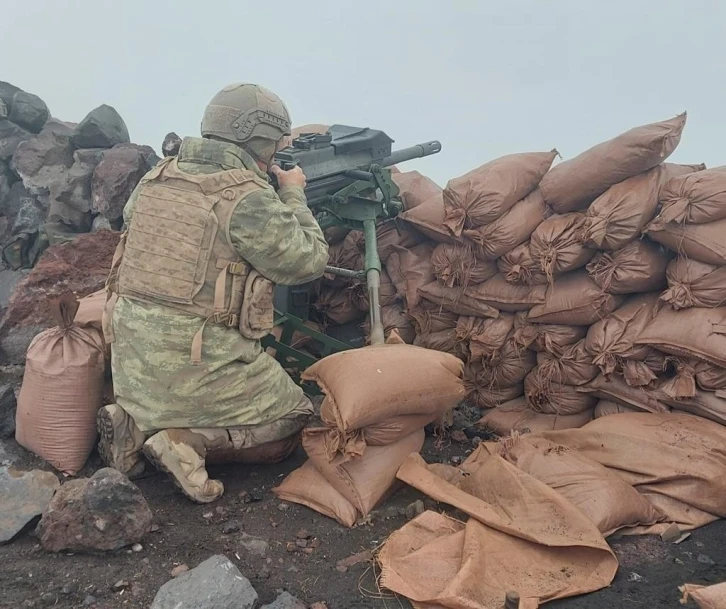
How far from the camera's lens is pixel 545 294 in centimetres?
358

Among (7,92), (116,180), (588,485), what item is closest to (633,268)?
(588,485)

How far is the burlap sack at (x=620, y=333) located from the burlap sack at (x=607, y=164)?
612mm

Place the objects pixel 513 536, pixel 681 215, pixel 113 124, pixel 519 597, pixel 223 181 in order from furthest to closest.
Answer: pixel 113 124
pixel 681 215
pixel 223 181
pixel 513 536
pixel 519 597

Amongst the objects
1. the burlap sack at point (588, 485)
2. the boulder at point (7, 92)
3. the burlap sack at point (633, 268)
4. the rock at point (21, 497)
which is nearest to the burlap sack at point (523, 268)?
the burlap sack at point (633, 268)

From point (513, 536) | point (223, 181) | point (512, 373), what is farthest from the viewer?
point (512, 373)

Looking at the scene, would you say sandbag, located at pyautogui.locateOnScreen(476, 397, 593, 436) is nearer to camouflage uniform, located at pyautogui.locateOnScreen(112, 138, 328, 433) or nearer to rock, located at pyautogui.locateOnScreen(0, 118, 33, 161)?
camouflage uniform, located at pyautogui.locateOnScreen(112, 138, 328, 433)

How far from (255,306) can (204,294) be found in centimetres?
23

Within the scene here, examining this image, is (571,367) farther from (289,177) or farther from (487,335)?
(289,177)

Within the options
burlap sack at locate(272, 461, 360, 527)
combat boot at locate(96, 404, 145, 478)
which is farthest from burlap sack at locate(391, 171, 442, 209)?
combat boot at locate(96, 404, 145, 478)

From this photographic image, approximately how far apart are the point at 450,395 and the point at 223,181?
140cm

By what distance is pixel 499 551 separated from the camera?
2.39 m

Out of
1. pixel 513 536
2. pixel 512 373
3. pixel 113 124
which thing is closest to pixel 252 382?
pixel 513 536

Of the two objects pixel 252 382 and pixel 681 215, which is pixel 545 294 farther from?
pixel 252 382

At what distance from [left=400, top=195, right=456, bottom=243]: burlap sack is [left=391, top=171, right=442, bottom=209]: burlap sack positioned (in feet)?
0.65
